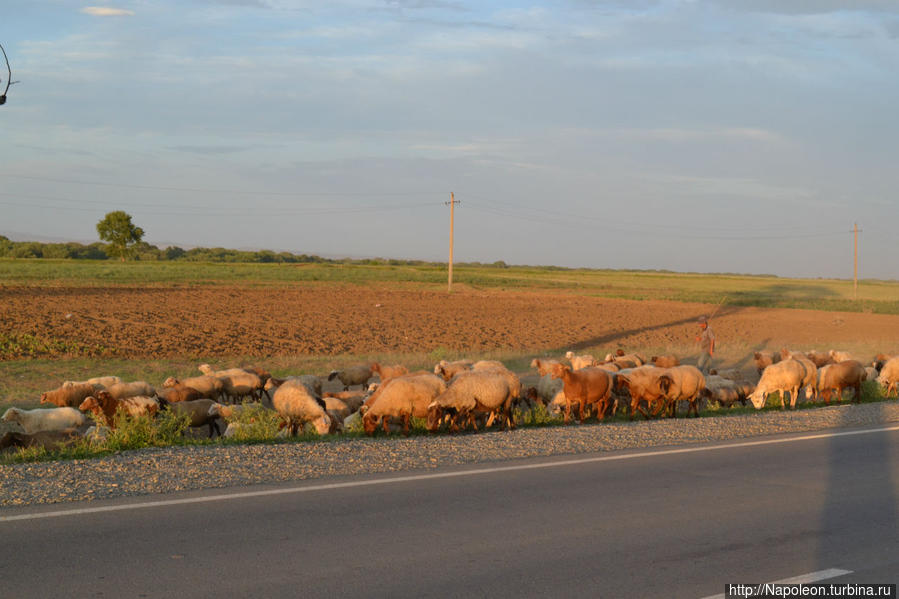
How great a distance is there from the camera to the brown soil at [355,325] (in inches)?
1032

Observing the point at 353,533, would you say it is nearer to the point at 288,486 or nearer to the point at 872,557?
the point at 288,486

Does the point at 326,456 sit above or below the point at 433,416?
below

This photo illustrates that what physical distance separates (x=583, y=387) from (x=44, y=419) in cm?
829

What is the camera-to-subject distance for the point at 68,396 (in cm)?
1484

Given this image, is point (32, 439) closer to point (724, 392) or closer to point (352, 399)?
point (352, 399)

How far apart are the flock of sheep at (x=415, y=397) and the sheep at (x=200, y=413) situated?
2 centimetres

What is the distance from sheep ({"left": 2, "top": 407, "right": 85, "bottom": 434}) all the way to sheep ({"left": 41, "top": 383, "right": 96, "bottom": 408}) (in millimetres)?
2182

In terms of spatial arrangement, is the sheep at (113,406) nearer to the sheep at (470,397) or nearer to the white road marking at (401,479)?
the sheep at (470,397)

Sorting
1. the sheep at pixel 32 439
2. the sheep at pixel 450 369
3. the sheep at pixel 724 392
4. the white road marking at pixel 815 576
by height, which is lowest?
the sheep at pixel 724 392

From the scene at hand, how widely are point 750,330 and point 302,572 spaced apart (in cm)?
3816

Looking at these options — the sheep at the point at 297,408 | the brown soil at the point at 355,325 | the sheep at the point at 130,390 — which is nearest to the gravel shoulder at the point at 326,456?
the sheep at the point at 297,408

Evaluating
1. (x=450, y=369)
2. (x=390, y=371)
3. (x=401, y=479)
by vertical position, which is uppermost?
(x=450, y=369)

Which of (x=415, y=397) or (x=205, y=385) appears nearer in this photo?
(x=415, y=397)

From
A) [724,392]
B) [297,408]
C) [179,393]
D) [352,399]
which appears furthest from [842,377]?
[179,393]
